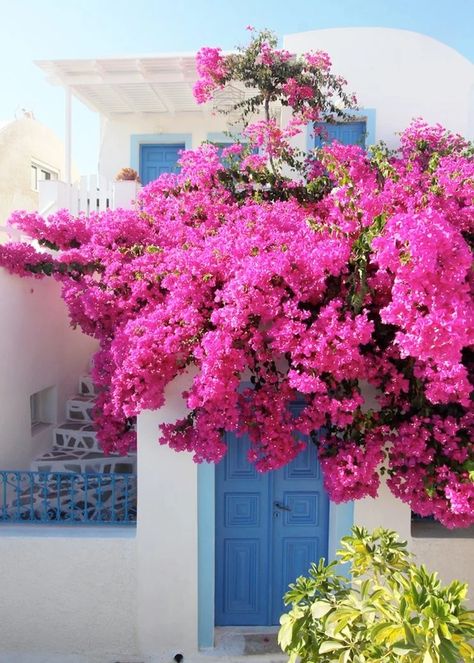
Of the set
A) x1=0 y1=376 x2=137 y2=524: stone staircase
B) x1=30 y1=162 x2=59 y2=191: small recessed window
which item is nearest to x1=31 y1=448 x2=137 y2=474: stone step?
x1=0 y1=376 x2=137 y2=524: stone staircase

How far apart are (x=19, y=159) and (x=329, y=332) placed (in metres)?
13.3

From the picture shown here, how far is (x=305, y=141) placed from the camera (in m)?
8.32

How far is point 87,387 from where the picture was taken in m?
8.50

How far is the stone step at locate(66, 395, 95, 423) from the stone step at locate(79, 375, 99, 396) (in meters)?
0.53

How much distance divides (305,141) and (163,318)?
17.9ft

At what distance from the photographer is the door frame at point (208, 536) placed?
16.0 feet

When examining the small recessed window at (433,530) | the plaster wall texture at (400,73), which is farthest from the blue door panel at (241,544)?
the plaster wall texture at (400,73)

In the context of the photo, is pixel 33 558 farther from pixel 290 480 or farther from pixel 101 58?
pixel 101 58

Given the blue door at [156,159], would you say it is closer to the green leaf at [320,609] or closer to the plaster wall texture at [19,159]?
the plaster wall texture at [19,159]

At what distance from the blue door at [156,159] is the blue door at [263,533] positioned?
270 inches

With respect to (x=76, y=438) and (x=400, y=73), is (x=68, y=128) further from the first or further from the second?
(x=400, y=73)

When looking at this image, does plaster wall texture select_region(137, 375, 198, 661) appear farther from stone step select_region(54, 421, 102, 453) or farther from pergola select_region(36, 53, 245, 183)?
pergola select_region(36, 53, 245, 183)

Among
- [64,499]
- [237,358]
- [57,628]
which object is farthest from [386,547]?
[64,499]

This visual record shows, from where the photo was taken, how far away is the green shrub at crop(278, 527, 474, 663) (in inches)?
93.8
